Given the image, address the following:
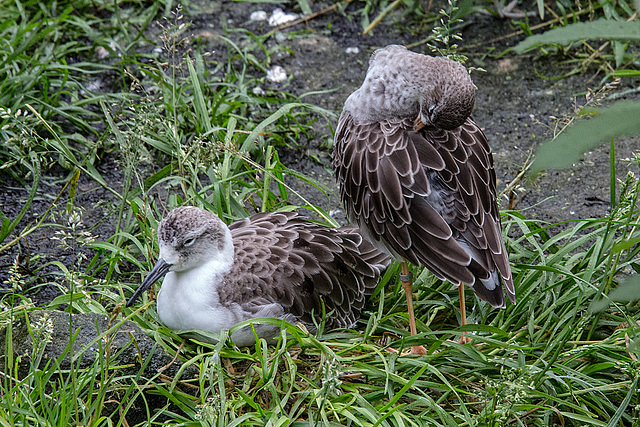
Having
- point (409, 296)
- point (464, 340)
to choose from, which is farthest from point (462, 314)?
point (409, 296)

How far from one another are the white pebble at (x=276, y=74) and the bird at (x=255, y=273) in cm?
230

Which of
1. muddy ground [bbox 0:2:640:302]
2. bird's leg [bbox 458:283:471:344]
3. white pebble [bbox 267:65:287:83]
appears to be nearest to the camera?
bird's leg [bbox 458:283:471:344]

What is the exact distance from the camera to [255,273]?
4020 mm

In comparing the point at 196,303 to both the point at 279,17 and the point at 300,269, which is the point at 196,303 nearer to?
the point at 300,269

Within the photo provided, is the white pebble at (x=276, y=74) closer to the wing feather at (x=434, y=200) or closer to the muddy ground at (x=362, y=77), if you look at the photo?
the muddy ground at (x=362, y=77)

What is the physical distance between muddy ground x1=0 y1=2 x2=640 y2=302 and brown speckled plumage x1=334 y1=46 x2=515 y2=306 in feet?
3.27

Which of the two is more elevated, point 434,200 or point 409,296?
point 434,200

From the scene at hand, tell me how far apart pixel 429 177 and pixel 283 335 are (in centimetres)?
115

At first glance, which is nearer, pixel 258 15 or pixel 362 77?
pixel 362 77

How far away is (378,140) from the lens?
13.0 ft

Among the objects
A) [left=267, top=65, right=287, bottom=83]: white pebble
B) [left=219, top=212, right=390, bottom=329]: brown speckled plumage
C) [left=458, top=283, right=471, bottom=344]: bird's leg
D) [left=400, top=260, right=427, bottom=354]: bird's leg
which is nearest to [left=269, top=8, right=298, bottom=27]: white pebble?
[left=267, top=65, right=287, bottom=83]: white pebble

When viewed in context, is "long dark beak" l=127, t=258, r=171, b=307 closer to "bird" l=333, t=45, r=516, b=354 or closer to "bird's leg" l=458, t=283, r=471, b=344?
"bird" l=333, t=45, r=516, b=354

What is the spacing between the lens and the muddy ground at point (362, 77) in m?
5.18

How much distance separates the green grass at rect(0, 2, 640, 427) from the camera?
3393mm
